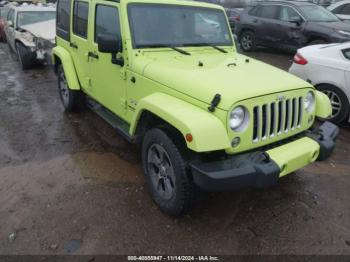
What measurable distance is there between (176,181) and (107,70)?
73.9 inches

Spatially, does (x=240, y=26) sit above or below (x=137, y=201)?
above

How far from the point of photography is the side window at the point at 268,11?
36.5ft

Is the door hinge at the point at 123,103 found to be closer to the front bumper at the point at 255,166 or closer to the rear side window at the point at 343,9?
the front bumper at the point at 255,166

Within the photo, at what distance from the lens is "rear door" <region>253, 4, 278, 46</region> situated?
1107 centimetres

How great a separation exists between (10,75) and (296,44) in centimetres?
807

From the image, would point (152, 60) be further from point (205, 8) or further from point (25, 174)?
point (25, 174)

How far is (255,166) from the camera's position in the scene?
9.05ft

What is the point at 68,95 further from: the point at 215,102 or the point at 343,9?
the point at 343,9

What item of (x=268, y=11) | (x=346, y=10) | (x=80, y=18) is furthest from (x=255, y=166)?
(x=346, y=10)

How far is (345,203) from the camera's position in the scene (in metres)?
3.68

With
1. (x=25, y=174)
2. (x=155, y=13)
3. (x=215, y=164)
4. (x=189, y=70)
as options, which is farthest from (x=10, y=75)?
(x=215, y=164)

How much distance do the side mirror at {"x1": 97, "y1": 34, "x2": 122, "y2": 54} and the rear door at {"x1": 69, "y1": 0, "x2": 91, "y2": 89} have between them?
1.07 metres

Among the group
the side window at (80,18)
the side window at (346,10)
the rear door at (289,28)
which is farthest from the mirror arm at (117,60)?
the side window at (346,10)

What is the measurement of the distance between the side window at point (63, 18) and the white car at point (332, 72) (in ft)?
12.9
